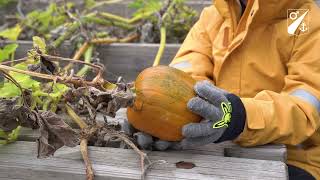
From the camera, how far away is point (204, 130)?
143 cm

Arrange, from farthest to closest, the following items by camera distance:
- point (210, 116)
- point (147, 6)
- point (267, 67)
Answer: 1. point (147, 6)
2. point (267, 67)
3. point (210, 116)

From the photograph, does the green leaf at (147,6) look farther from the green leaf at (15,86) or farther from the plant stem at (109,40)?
the green leaf at (15,86)

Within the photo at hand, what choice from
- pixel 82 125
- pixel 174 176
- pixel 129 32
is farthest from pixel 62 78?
pixel 129 32

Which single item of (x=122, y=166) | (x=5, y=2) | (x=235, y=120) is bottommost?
(x=122, y=166)

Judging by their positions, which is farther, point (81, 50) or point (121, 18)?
point (121, 18)

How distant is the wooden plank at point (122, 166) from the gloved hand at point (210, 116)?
7 centimetres

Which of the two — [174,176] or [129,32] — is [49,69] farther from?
[129,32]

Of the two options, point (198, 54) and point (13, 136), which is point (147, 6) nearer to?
point (198, 54)

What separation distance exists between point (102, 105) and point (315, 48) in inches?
29.8

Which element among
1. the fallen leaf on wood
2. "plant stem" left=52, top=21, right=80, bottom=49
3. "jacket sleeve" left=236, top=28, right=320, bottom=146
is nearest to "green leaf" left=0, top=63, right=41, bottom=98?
the fallen leaf on wood

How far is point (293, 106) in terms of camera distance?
63.4 inches

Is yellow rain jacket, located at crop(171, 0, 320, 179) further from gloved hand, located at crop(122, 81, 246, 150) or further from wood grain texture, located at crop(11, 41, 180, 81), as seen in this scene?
wood grain texture, located at crop(11, 41, 180, 81)

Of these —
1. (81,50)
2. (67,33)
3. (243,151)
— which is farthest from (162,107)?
(67,33)

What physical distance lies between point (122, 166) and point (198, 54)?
0.74 m
